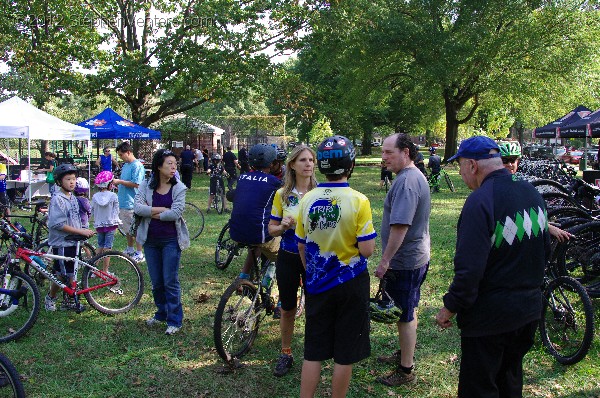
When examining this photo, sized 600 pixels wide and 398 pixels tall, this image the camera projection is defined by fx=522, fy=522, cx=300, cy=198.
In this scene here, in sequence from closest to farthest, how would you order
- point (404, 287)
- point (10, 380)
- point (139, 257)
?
point (10, 380), point (404, 287), point (139, 257)

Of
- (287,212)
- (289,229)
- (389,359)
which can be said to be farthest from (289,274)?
(389,359)

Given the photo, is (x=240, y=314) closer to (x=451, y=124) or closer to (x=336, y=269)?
(x=336, y=269)

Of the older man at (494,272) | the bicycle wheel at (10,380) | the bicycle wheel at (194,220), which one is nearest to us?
the older man at (494,272)

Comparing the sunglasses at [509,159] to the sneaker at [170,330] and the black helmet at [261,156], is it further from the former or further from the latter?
the sneaker at [170,330]

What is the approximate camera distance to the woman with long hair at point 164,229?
4969 mm

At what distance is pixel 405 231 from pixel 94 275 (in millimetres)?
3525

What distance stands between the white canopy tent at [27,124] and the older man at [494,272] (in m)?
13.8

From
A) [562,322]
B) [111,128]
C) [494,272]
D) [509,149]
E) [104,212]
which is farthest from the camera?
[111,128]

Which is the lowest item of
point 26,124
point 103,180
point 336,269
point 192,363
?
point 192,363

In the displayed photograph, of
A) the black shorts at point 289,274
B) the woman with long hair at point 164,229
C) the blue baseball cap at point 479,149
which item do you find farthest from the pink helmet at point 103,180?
the blue baseball cap at point 479,149

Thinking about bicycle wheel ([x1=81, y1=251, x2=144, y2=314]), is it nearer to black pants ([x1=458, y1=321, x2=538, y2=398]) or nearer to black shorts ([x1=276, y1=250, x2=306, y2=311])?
black shorts ([x1=276, y1=250, x2=306, y2=311])

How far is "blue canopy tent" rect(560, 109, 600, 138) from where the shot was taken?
12523 millimetres

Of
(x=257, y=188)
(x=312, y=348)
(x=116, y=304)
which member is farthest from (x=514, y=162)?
(x=116, y=304)

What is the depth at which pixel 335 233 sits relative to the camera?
306 centimetres
